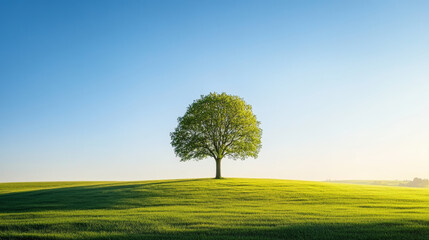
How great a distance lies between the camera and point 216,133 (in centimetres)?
4456

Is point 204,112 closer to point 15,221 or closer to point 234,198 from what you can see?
point 234,198

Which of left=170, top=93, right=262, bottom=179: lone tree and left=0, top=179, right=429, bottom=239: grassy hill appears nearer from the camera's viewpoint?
left=0, top=179, right=429, bottom=239: grassy hill

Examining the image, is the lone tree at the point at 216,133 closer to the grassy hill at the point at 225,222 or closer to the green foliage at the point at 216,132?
the green foliage at the point at 216,132

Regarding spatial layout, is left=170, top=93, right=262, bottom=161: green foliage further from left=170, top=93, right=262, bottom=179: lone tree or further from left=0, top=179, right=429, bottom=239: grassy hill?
left=0, top=179, right=429, bottom=239: grassy hill

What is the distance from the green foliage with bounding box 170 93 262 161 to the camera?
4438 centimetres

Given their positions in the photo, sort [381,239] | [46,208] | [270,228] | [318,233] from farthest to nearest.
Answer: [46,208] → [270,228] → [318,233] → [381,239]

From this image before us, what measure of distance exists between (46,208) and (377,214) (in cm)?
2446

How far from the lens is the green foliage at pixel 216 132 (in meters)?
44.4

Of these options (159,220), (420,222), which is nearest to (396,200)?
(420,222)

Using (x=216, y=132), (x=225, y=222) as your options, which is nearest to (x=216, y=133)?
(x=216, y=132)

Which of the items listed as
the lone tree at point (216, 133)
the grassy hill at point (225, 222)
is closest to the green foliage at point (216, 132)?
the lone tree at point (216, 133)

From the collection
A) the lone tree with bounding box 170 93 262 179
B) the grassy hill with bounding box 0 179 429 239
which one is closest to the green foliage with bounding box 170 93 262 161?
the lone tree with bounding box 170 93 262 179

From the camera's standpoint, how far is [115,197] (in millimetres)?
29750

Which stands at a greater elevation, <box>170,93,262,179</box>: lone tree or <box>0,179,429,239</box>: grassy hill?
<box>170,93,262,179</box>: lone tree
